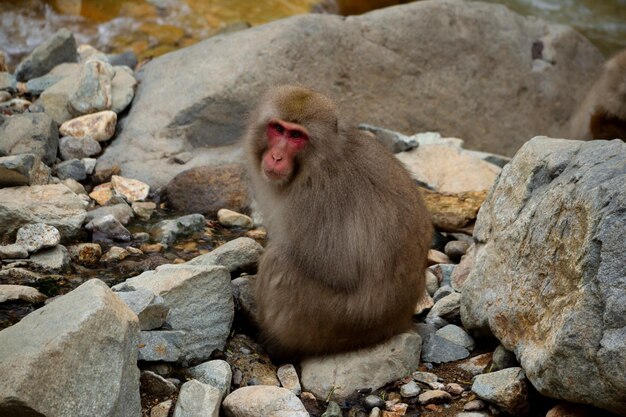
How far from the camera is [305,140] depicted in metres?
4.14

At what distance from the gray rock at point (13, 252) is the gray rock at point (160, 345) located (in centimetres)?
120

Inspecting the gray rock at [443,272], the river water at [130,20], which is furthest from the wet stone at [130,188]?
the river water at [130,20]

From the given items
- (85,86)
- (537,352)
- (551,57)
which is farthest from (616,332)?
(551,57)

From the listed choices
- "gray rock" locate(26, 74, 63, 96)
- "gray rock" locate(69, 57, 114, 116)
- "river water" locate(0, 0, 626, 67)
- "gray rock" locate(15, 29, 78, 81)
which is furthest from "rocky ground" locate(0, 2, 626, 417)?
"river water" locate(0, 0, 626, 67)

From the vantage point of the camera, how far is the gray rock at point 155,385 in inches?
141

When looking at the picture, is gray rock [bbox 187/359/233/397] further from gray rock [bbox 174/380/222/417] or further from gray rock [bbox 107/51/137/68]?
gray rock [bbox 107/51/137/68]

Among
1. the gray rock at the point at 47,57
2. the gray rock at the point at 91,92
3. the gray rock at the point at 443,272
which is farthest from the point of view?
the gray rock at the point at 47,57

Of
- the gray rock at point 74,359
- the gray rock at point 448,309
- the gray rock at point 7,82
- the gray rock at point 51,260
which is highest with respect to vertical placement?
the gray rock at point 74,359

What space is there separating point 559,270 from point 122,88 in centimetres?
456

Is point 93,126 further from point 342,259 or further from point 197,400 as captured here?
point 197,400

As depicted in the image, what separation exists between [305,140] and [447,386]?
4.43 feet

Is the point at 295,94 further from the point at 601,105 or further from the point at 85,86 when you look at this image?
the point at 601,105

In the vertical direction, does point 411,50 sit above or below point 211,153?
above

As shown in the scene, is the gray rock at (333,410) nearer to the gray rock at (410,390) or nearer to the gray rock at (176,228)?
the gray rock at (410,390)
